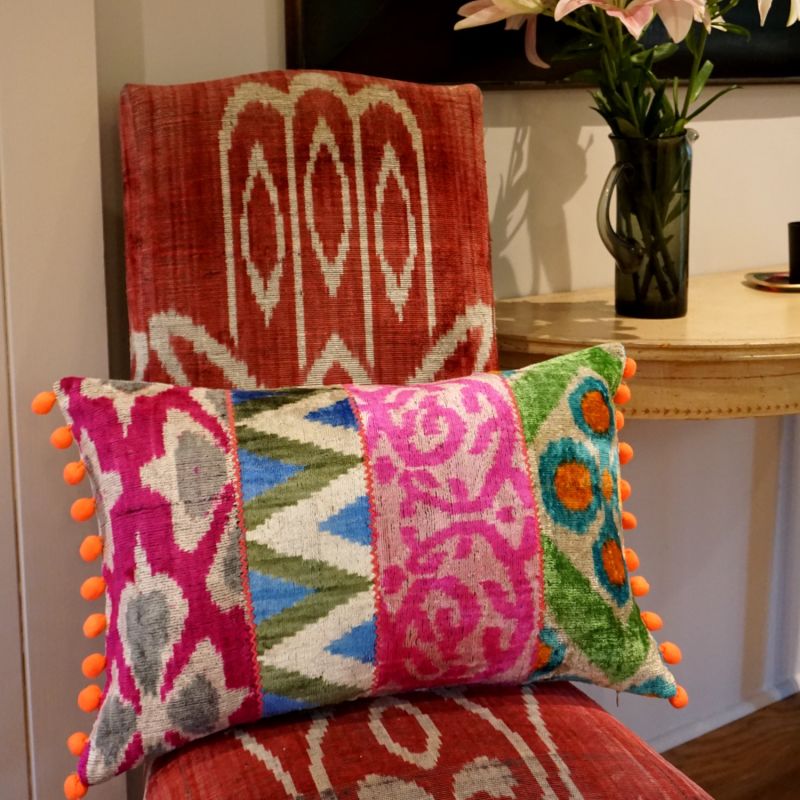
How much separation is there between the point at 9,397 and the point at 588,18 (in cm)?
81

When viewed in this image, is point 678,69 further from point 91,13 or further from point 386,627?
point 386,627

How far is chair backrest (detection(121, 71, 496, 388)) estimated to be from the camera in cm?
104

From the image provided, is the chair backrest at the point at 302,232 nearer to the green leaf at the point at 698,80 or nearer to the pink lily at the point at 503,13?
the pink lily at the point at 503,13

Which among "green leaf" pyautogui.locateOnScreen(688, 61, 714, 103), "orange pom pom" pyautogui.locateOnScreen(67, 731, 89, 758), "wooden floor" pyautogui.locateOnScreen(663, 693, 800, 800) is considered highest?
"green leaf" pyautogui.locateOnScreen(688, 61, 714, 103)

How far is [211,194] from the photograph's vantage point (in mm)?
1046

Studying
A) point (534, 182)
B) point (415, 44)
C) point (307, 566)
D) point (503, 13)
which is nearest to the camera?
point (307, 566)

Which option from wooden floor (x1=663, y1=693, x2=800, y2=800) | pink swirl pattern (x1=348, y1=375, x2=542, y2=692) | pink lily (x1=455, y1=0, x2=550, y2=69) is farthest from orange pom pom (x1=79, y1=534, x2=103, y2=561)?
wooden floor (x1=663, y1=693, x2=800, y2=800)

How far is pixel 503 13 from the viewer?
1.21 meters

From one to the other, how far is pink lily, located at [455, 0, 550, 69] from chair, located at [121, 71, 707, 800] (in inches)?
4.1

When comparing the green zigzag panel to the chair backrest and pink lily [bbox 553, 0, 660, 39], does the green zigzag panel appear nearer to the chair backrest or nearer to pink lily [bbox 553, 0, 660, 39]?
the chair backrest

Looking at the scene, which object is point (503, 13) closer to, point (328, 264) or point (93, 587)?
point (328, 264)

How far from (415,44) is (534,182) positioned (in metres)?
0.28

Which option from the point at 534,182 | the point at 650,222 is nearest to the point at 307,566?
the point at 650,222

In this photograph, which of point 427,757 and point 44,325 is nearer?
point 427,757
